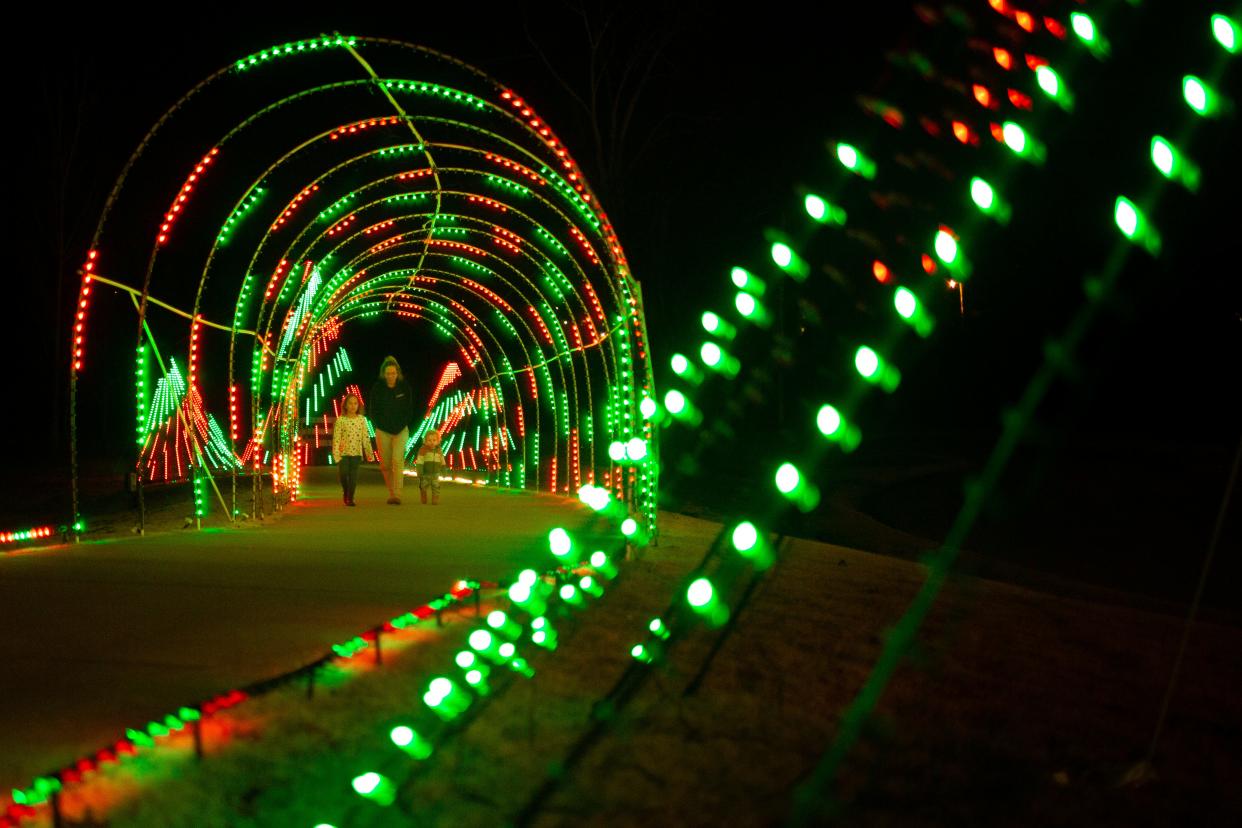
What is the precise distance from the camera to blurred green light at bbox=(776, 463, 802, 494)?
4305mm

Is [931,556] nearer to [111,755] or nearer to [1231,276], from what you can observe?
[111,755]

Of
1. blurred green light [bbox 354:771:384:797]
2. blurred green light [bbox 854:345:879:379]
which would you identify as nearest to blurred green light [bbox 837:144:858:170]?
blurred green light [bbox 854:345:879:379]

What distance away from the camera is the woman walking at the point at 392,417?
562 inches

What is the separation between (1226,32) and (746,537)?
8.29 ft

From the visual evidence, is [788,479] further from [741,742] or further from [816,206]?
[816,206]

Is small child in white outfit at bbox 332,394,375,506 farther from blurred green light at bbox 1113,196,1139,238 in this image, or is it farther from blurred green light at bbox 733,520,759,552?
blurred green light at bbox 1113,196,1139,238

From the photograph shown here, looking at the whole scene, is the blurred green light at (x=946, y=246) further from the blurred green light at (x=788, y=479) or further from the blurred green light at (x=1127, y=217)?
the blurred green light at (x=788, y=479)

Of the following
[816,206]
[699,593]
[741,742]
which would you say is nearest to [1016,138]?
[816,206]

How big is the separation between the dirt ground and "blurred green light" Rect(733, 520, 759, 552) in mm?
690

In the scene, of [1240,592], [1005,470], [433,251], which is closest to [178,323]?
[433,251]

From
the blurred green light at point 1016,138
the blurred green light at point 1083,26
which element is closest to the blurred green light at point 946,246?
the blurred green light at point 1016,138

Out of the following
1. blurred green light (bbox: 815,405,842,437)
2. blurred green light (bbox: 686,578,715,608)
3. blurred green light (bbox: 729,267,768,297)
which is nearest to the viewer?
blurred green light (bbox: 815,405,842,437)

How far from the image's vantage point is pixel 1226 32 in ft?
13.7

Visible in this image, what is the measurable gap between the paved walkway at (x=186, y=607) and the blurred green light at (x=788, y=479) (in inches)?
84.3
